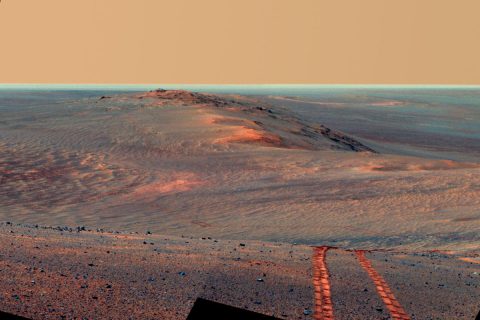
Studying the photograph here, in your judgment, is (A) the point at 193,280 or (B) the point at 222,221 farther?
(B) the point at 222,221

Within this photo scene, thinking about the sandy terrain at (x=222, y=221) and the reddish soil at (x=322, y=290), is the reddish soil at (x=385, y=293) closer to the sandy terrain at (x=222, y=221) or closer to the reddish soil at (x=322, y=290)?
the sandy terrain at (x=222, y=221)

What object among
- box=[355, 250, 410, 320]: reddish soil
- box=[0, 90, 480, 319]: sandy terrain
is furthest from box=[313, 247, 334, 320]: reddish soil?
box=[355, 250, 410, 320]: reddish soil

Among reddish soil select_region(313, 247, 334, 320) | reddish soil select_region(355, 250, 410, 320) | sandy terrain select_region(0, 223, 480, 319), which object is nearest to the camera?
sandy terrain select_region(0, 223, 480, 319)

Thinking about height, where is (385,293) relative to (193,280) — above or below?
below

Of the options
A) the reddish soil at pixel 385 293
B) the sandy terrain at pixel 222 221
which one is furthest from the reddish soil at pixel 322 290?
the reddish soil at pixel 385 293

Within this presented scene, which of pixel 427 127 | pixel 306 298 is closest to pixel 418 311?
pixel 306 298

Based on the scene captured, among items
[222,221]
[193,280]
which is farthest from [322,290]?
[222,221]

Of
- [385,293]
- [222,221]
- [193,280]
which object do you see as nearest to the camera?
[193,280]

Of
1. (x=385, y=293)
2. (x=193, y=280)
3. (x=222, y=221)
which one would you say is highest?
(x=193, y=280)

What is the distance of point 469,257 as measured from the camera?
10.5 meters

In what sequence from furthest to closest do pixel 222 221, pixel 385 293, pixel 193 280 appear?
pixel 222 221, pixel 385 293, pixel 193 280

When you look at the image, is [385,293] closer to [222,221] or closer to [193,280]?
[193,280]

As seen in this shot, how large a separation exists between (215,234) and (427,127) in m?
44.9

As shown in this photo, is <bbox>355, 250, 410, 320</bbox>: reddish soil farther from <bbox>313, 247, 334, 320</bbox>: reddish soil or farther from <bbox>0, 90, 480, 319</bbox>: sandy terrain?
<bbox>313, 247, 334, 320</bbox>: reddish soil
